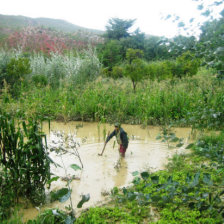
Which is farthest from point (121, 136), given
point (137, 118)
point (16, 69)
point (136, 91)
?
point (16, 69)

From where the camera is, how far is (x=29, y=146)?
3.92 meters

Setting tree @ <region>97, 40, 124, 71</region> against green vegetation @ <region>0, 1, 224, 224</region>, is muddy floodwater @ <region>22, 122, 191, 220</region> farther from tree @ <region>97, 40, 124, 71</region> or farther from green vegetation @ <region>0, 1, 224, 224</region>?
tree @ <region>97, 40, 124, 71</region>

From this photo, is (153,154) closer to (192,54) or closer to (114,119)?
(114,119)

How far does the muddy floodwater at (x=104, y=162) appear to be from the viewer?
14.9ft

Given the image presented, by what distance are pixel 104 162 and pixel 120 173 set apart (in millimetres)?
634

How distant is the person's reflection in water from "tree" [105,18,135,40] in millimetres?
25522


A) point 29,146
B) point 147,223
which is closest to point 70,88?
point 29,146

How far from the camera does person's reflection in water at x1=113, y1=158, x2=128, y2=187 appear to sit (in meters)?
4.95

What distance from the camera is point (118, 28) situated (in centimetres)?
2973

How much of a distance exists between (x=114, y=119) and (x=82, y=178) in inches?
150

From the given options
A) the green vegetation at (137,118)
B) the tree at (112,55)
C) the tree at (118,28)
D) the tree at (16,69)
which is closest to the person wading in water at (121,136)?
the green vegetation at (137,118)

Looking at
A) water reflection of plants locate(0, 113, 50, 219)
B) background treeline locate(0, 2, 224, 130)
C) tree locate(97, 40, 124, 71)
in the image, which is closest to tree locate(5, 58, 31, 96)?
background treeline locate(0, 2, 224, 130)

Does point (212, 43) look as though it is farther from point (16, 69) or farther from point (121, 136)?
point (16, 69)

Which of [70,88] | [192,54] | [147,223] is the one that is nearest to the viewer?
[192,54]
